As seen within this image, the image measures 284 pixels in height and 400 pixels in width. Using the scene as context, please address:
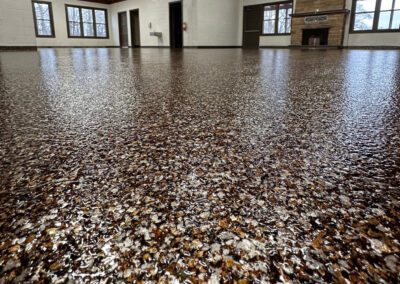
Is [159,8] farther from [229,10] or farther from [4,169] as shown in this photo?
[4,169]

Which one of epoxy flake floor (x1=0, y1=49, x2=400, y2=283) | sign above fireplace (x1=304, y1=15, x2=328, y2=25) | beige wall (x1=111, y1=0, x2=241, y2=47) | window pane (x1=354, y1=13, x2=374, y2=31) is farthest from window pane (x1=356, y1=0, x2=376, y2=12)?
epoxy flake floor (x1=0, y1=49, x2=400, y2=283)

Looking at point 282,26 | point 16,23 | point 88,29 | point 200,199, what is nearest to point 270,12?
point 282,26

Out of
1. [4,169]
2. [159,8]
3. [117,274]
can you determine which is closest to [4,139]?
[4,169]

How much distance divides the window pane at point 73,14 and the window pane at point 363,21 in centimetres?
1355

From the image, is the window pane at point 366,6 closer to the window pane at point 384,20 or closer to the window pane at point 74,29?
the window pane at point 384,20

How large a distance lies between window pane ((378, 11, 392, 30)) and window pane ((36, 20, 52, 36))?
1470 centimetres

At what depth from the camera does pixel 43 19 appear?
14008 mm

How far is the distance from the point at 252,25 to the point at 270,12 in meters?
1.01

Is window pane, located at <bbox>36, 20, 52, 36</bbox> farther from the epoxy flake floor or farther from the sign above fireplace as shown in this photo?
the epoxy flake floor

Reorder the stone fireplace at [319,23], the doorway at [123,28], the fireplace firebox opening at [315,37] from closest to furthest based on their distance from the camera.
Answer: the stone fireplace at [319,23]
the fireplace firebox opening at [315,37]
the doorway at [123,28]

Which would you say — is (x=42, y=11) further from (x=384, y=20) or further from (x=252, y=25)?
(x=384, y=20)

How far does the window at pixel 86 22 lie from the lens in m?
14.9

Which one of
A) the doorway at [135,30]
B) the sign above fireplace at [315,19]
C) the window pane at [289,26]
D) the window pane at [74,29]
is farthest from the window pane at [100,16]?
the sign above fireplace at [315,19]

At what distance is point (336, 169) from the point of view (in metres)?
0.39
